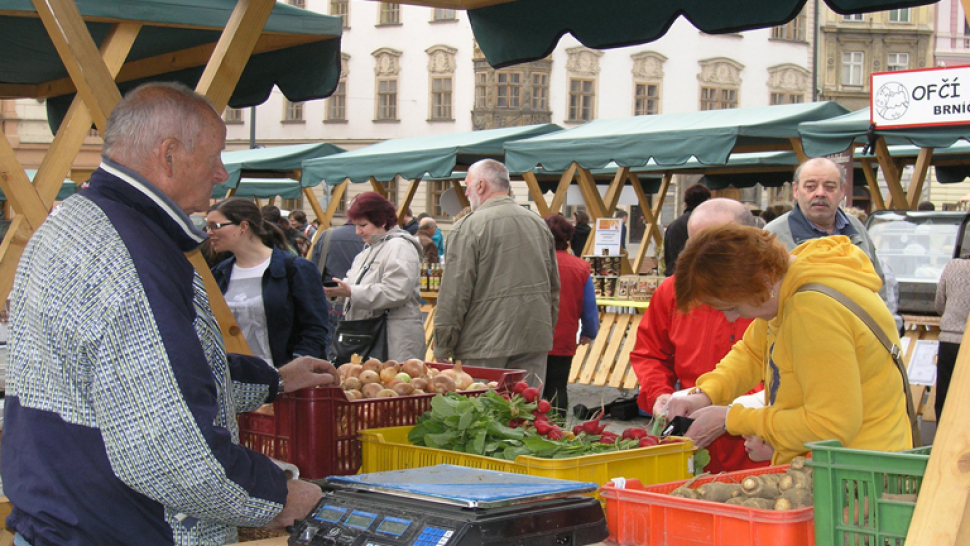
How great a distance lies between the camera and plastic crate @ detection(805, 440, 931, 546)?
5.50ft

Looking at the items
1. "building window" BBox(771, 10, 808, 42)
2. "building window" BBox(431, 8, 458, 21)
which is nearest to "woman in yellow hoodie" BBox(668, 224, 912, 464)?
"building window" BBox(431, 8, 458, 21)

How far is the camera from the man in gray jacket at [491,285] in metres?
5.30

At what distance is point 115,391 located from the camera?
Answer: 188 centimetres

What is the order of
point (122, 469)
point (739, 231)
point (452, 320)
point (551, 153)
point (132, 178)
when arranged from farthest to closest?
point (551, 153), point (452, 320), point (739, 231), point (132, 178), point (122, 469)

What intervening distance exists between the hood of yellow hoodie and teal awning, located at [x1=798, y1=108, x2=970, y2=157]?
6035 millimetres

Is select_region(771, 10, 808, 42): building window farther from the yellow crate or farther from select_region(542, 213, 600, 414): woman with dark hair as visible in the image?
the yellow crate

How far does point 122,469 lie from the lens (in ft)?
6.26

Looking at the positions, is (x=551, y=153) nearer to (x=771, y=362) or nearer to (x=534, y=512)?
(x=771, y=362)

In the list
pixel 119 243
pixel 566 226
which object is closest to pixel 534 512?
pixel 119 243

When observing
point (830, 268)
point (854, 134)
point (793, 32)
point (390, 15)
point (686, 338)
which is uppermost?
point (390, 15)

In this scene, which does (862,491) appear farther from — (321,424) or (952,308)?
(952,308)

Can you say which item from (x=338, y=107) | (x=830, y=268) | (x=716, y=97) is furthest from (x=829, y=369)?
(x=338, y=107)

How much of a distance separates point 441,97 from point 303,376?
3707 cm

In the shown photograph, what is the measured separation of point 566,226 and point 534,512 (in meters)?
5.39
